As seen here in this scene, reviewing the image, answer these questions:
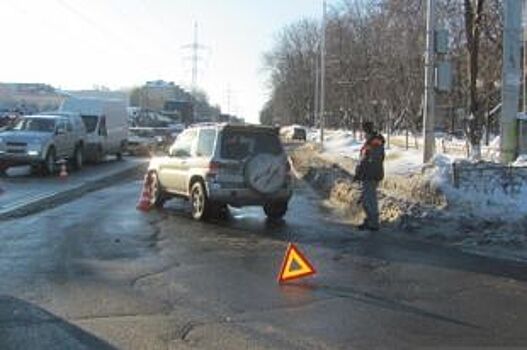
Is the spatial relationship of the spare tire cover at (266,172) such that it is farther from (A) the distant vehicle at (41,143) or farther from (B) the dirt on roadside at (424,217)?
(A) the distant vehicle at (41,143)

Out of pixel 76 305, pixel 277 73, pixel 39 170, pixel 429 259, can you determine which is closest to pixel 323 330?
pixel 76 305

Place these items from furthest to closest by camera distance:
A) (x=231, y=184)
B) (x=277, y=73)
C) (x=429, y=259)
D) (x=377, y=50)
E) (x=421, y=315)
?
(x=277, y=73) → (x=377, y=50) → (x=231, y=184) → (x=429, y=259) → (x=421, y=315)

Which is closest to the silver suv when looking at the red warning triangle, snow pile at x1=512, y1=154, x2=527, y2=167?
snow pile at x1=512, y1=154, x2=527, y2=167

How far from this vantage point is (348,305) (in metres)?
9.49

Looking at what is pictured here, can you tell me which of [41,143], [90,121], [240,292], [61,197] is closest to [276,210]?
[61,197]

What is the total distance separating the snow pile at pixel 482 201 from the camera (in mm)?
15609

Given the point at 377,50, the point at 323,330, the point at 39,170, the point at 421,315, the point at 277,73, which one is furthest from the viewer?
the point at 277,73

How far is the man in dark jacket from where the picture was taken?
52.4 ft

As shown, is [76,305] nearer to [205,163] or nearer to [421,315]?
[421,315]

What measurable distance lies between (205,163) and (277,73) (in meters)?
128

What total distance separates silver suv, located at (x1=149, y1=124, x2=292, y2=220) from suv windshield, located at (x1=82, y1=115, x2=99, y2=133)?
→ 67.9 feet

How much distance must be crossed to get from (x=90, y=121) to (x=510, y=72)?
22.5 m

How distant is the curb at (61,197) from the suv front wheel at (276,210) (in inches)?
176

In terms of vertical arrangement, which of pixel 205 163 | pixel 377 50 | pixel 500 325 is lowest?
pixel 500 325
